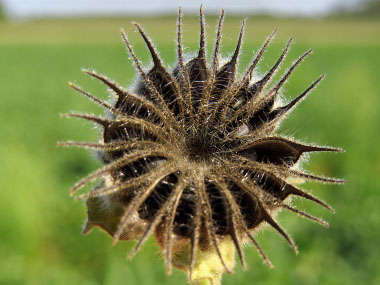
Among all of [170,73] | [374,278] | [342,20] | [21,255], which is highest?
[342,20]

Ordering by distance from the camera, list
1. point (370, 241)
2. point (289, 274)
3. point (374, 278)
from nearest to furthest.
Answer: point (289, 274)
point (374, 278)
point (370, 241)

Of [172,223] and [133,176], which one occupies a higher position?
[133,176]

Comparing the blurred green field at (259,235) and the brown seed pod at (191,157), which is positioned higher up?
the brown seed pod at (191,157)

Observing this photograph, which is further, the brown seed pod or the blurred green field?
the blurred green field

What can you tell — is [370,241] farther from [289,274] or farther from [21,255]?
[21,255]

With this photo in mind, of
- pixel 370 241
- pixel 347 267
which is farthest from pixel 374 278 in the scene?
pixel 370 241

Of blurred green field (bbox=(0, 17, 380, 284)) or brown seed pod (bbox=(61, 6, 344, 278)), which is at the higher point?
brown seed pod (bbox=(61, 6, 344, 278))

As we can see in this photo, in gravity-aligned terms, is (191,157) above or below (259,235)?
above

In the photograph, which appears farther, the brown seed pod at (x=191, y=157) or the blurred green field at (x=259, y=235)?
the blurred green field at (x=259, y=235)
